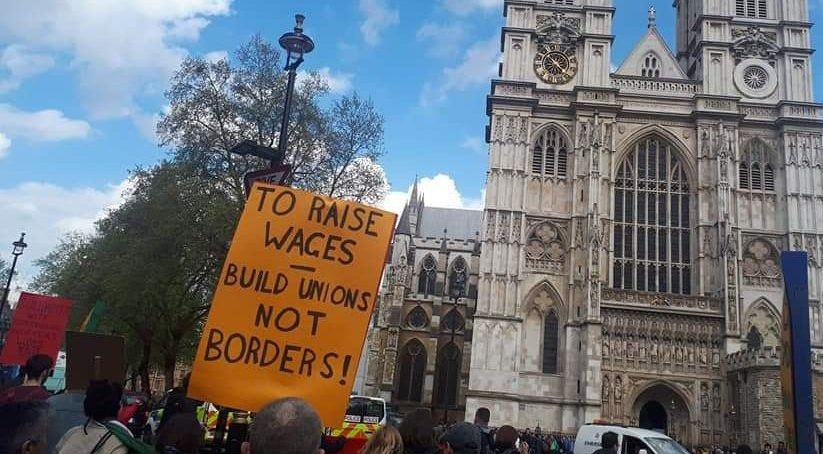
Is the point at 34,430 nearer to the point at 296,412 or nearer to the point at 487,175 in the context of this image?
the point at 296,412

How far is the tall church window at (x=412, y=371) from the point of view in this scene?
148 feet

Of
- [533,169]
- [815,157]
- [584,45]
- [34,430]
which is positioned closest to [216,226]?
[34,430]

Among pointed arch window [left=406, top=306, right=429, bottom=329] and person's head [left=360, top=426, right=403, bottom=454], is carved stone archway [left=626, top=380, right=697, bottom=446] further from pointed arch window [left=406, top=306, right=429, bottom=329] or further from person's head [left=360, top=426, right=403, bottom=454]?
person's head [left=360, top=426, right=403, bottom=454]

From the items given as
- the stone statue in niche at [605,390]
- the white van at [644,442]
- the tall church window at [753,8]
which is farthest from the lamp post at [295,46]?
the tall church window at [753,8]

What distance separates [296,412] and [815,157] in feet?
120

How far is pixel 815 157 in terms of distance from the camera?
32250mm

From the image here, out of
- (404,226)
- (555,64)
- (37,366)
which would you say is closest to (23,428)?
(37,366)

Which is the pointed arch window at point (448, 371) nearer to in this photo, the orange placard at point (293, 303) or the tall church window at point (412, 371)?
the tall church window at point (412, 371)

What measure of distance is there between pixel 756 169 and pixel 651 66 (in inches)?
319

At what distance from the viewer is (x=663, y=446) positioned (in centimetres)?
1226

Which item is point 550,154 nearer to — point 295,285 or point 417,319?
point 417,319

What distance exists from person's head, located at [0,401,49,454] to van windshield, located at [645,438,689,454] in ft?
37.9

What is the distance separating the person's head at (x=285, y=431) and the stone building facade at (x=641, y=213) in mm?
28112

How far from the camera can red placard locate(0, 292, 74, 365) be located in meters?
11.9
